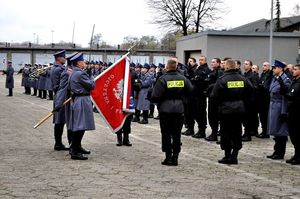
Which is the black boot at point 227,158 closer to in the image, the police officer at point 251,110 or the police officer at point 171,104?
the police officer at point 171,104

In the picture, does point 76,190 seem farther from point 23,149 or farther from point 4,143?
point 4,143

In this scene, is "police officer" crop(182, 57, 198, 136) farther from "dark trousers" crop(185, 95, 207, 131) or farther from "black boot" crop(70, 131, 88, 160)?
"black boot" crop(70, 131, 88, 160)

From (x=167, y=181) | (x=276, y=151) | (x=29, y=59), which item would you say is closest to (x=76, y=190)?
(x=167, y=181)

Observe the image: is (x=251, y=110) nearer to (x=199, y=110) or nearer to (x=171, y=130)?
(x=199, y=110)

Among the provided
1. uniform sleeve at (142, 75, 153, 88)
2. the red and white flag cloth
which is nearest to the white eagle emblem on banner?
the red and white flag cloth

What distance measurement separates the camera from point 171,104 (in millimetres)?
9250

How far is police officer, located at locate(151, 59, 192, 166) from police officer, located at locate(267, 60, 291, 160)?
2.05 m

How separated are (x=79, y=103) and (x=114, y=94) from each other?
153cm

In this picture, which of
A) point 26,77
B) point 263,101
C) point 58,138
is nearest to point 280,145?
A: point 263,101

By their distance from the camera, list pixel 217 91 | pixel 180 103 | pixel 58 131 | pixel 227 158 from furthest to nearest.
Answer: pixel 58 131, pixel 227 158, pixel 217 91, pixel 180 103

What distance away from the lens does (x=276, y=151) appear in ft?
34.0

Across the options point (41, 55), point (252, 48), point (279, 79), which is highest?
point (41, 55)

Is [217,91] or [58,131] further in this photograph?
[58,131]

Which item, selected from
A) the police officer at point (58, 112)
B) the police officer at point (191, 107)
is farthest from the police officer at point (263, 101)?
the police officer at point (58, 112)
